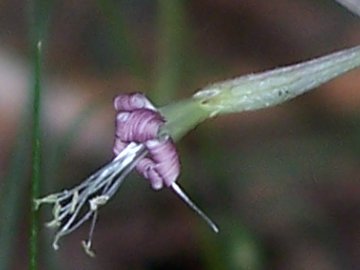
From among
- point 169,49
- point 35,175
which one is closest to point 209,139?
point 169,49

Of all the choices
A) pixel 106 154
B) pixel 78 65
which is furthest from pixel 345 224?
pixel 78 65

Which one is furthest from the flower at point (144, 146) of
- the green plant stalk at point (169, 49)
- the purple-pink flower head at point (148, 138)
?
the green plant stalk at point (169, 49)

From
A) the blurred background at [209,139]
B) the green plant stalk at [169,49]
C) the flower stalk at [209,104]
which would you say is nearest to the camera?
the flower stalk at [209,104]

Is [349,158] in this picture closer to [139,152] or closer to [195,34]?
[195,34]

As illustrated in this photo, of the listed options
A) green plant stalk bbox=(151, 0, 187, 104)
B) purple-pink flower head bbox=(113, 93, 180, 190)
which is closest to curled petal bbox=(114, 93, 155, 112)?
purple-pink flower head bbox=(113, 93, 180, 190)

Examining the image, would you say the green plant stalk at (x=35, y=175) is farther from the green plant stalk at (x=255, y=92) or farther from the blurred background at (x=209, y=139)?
the blurred background at (x=209, y=139)
